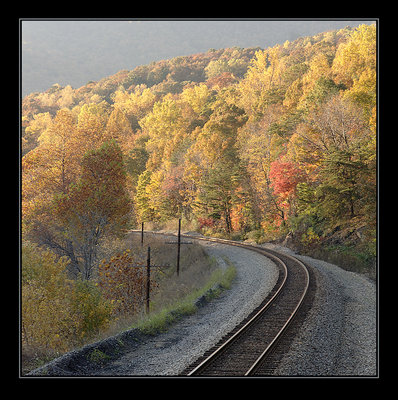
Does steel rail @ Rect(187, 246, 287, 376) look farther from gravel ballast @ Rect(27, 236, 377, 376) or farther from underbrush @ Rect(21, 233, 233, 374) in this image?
underbrush @ Rect(21, 233, 233, 374)

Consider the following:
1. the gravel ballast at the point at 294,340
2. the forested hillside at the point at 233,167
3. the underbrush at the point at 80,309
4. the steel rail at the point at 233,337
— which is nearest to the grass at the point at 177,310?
the underbrush at the point at 80,309

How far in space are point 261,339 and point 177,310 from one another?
5278mm

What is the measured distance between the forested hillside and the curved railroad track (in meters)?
9.88

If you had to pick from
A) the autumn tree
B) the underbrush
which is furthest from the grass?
the autumn tree

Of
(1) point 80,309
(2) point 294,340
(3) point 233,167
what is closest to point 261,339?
(2) point 294,340

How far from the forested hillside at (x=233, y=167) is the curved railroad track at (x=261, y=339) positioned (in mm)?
9879

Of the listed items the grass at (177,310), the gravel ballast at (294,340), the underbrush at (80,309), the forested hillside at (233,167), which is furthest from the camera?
the forested hillside at (233,167)

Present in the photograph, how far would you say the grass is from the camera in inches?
551

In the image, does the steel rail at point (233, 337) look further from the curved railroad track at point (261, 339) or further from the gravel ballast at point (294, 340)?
the gravel ballast at point (294, 340)

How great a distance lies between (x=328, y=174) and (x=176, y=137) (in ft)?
148

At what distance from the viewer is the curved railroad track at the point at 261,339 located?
9617mm

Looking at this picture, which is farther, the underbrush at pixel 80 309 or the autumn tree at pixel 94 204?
the autumn tree at pixel 94 204

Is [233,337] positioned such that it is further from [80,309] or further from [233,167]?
[233,167]

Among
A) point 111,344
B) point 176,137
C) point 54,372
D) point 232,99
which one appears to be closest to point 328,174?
point 111,344
